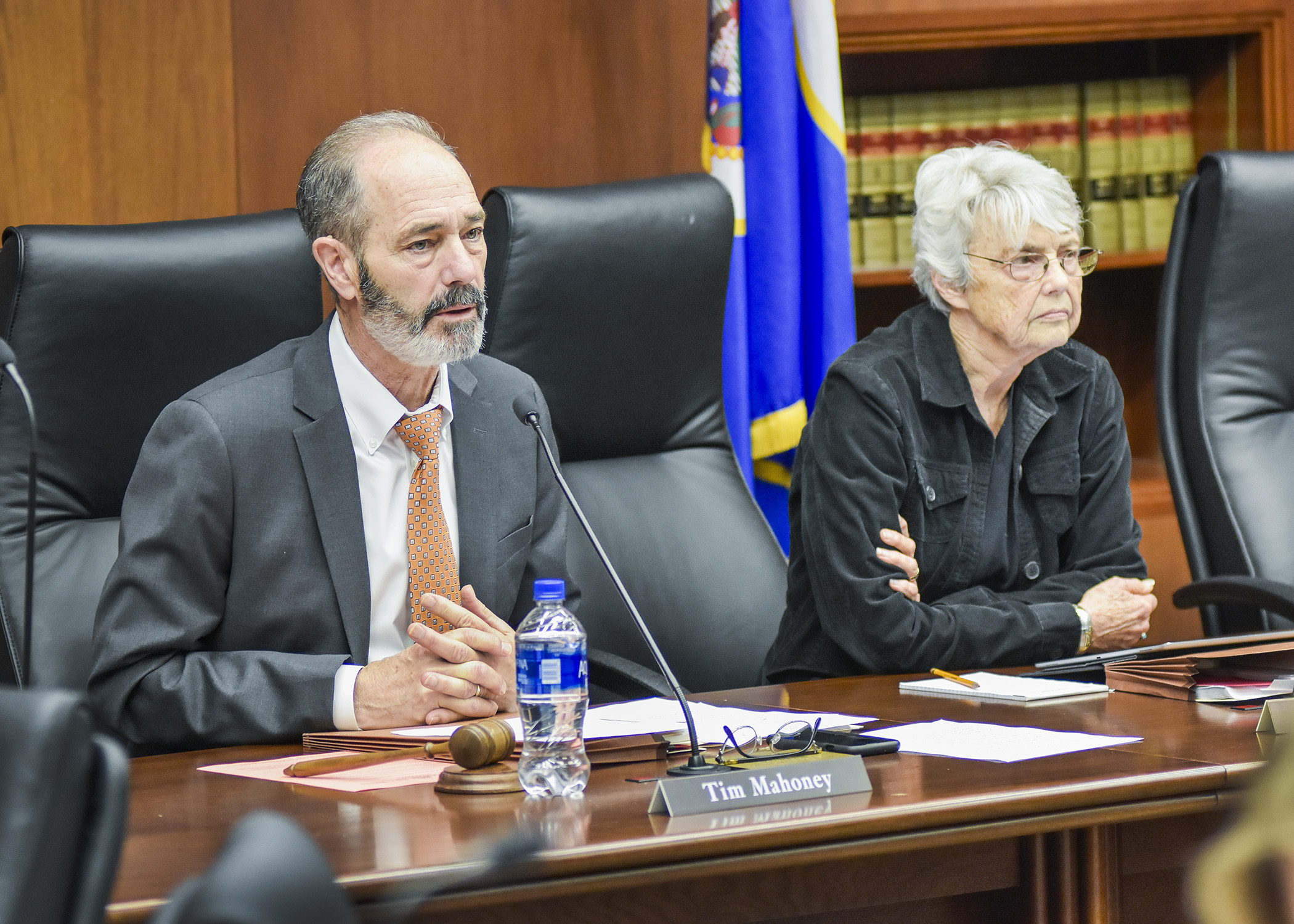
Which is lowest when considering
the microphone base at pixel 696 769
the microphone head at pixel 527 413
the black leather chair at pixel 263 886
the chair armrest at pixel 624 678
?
the chair armrest at pixel 624 678

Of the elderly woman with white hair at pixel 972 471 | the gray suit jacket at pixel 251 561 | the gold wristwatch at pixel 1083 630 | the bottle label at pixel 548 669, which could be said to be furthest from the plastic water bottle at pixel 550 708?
the gold wristwatch at pixel 1083 630

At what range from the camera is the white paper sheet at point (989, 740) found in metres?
1.34

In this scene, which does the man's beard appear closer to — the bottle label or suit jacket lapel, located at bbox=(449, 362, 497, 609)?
suit jacket lapel, located at bbox=(449, 362, 497, 609)

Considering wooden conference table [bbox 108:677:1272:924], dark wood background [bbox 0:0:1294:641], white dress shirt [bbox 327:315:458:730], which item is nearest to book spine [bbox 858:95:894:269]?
dark wood background [bbox 0:0:1294:641]

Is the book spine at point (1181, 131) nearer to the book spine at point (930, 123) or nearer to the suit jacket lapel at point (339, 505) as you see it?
the book spine at point (930, 123)

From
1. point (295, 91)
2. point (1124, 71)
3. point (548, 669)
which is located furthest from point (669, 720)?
point (1124, 71)

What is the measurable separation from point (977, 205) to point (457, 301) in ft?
2.83

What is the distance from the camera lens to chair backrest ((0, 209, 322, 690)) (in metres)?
1.92

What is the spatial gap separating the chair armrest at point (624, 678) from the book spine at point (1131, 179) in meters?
1.86

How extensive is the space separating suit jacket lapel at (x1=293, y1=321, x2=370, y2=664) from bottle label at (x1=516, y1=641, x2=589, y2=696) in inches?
21.5

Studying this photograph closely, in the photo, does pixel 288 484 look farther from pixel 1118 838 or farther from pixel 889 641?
pixel 1118 838

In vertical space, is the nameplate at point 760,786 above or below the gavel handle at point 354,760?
above

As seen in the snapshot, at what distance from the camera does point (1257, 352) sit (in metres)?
2.42

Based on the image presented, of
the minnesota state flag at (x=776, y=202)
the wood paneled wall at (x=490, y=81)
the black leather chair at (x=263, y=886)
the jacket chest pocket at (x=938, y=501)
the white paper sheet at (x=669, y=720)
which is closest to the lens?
the black leather chair at (x=263, y=886)
